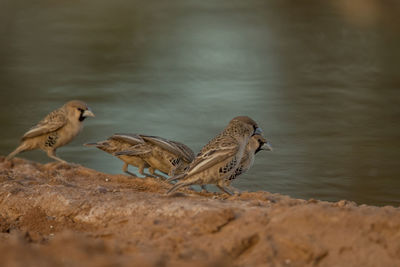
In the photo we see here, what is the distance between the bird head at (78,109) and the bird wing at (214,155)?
185 cm

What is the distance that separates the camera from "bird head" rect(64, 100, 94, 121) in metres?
7.55

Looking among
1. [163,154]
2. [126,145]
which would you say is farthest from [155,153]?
[126,145]

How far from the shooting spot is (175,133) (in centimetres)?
899

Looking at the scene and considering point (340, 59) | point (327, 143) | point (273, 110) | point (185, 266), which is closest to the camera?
point (185, 266)

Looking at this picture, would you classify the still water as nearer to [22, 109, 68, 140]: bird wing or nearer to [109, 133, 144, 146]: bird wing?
[22, 109, 68, 140]: bird wing

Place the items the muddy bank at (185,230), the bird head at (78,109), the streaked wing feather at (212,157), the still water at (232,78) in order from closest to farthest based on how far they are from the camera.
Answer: the muddy bank at (185,230), the streaked wing feather at (212,157), the bird head at (78,109), the still water at (232,78)

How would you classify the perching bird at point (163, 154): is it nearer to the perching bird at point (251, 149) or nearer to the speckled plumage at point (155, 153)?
the speckled plumage at point (155, 153)

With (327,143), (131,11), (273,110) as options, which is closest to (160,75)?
(273,110)

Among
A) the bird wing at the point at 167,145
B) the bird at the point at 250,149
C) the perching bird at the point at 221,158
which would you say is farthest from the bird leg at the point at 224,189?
the bird wing at the point at 167,145

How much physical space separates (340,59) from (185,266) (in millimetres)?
9751

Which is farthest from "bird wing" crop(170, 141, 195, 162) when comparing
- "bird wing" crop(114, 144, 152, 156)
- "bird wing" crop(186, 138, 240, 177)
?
"bird wing" crop(186, 138, 240, 177)

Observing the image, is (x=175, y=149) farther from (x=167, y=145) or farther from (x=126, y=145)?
(x=126, y=145)

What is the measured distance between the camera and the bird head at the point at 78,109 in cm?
755

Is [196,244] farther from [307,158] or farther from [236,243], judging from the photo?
[307,158]
